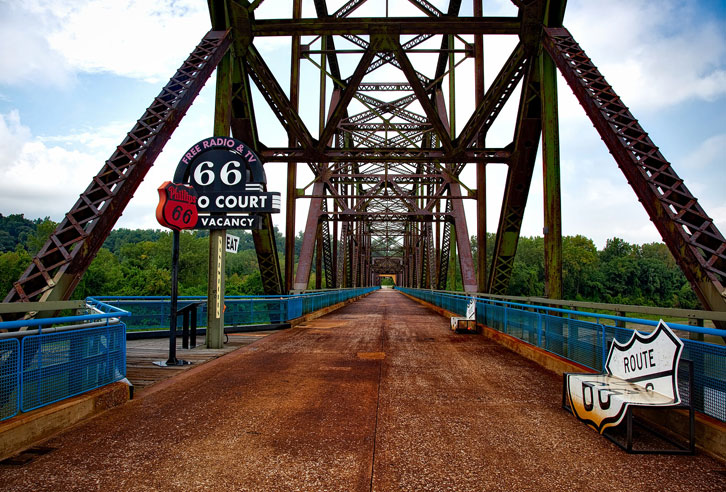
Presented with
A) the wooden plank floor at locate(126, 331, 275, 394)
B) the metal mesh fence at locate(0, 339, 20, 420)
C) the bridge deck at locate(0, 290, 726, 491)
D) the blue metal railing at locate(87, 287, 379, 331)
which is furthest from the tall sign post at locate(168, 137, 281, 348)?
the metal mesh fence at locate(0, 339, 20, 420)

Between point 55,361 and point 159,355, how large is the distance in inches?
165

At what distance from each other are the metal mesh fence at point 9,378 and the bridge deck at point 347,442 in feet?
1.80

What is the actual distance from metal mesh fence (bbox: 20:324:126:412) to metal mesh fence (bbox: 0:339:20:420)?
6cm

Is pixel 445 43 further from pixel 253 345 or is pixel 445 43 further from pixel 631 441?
pixel 631 441

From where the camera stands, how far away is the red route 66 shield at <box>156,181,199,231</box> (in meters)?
7.45

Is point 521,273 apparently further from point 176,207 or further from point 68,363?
point 68,363

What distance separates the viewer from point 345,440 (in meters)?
4.06

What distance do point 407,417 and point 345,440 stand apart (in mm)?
963

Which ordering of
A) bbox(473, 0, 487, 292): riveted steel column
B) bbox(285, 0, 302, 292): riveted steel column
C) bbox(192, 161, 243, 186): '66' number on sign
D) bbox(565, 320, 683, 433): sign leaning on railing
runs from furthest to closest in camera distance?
bbox(285, 0, 302, 292): riveted steel column
bbox(473, 0, 487, 292): riveted steel column
bbox(192, 161, 243, 186): '66' number on sign
bbox(565, 320, 683, 433): sign leaning on railing

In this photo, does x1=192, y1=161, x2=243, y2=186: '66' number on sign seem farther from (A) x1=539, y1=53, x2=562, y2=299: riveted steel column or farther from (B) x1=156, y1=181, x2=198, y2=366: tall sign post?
(A) x1=539, y1=53, x2=562, y2=299: riveted steel column

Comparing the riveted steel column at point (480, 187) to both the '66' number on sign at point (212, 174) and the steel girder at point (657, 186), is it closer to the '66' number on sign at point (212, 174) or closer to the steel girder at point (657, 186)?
the steel girder at point (657, 186)

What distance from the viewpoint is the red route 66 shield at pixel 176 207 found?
745cm

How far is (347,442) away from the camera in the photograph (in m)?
4.01

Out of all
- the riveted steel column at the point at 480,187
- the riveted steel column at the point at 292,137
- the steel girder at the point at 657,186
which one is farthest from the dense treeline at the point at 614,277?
the steel girder at the point at 657,186
